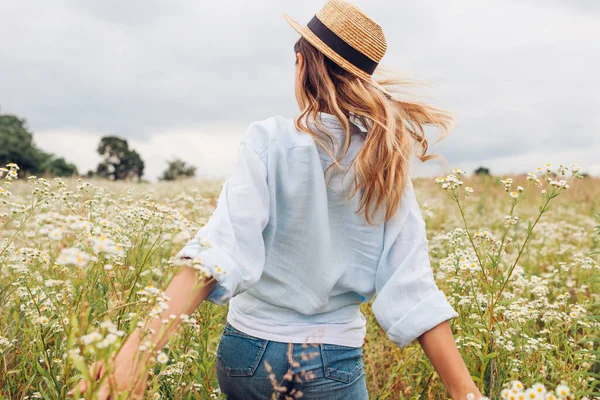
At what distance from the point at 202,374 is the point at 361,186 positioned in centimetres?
147

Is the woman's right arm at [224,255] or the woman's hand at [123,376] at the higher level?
the woman's right arm at [224,255]

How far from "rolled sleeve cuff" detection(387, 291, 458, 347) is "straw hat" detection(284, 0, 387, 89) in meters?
0.89

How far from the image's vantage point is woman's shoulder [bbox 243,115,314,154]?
6.63ft

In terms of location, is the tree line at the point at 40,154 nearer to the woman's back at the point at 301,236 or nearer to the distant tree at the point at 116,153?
the distant tree at the point at 116,153

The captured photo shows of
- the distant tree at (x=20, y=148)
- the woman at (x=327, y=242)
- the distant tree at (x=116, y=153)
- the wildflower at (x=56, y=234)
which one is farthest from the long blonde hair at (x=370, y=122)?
the distant tree at (x=116, y=153)

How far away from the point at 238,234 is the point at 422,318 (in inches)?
29.3

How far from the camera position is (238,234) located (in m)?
1.84

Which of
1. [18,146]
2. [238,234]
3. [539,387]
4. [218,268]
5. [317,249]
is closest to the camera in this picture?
[218,268]

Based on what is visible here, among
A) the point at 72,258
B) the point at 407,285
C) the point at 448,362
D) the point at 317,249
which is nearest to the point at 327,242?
the point at 317,249

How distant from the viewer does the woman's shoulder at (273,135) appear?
6.63 ft

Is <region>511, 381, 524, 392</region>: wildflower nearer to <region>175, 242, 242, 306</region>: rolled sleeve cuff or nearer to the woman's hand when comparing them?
<region>175, 242, 242, 306</region>: rolled sleeve cuff

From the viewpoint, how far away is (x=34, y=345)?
2.89m

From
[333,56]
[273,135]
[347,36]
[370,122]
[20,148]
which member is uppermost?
[347,36]

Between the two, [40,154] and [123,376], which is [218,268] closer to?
[123,376]
